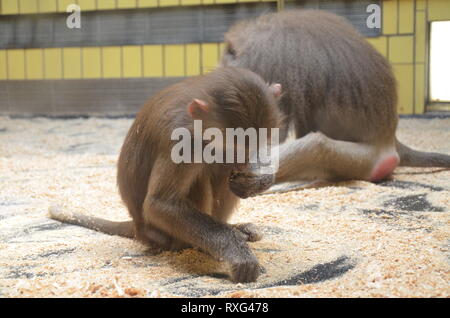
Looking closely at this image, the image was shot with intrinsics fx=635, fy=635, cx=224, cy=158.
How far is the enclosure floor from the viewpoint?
1.95 m

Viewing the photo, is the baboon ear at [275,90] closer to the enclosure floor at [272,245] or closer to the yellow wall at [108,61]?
the enclosure floor at [272,245]

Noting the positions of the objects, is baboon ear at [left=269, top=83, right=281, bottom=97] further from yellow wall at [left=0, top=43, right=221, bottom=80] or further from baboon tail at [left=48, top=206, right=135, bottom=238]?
yellow wall at [left=0, top=43, right=221, bottom=80]

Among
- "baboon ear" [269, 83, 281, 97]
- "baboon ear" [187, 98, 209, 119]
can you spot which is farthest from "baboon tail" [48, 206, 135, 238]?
"baboon ear" [269, 83, 281, 97]

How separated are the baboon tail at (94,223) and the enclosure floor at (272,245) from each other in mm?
44

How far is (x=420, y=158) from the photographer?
13.8ft

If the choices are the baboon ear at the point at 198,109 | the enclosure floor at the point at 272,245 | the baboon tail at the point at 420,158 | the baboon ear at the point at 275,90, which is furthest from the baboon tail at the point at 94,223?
the baboon tail at the point at 420,158

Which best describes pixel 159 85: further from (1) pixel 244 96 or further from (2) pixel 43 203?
(1) pixel 244 96

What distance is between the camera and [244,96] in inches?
82.8

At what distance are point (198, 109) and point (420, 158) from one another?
2508 mm

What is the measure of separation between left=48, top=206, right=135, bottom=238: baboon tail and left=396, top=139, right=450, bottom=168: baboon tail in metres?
2.22

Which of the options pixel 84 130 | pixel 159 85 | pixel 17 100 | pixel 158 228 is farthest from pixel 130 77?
pixel 158 228

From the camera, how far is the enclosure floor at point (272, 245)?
195cm

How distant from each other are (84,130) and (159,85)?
2.80 ft

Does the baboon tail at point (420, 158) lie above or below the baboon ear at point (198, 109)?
below
